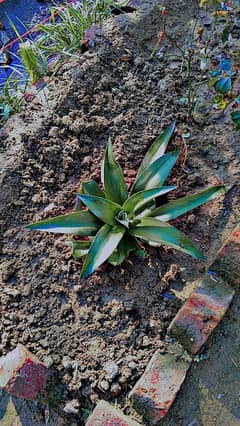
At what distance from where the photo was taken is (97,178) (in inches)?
84.8

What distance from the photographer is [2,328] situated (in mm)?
1931

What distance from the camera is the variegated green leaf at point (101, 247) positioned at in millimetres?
1749

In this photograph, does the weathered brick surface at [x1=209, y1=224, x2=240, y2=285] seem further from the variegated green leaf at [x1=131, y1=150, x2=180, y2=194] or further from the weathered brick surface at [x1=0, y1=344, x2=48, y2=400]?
the weathered brick surface at [x1=0, y1=344, x2=48, y2=400]

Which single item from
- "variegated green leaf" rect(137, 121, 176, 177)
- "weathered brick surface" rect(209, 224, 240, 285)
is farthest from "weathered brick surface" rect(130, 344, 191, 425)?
"variegated green leaf" rect(137, 121, 176, 177)

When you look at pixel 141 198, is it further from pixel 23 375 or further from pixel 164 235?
pixel 23 375

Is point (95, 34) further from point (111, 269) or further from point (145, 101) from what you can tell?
point (111, 269)

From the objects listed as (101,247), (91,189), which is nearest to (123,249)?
(101,247)

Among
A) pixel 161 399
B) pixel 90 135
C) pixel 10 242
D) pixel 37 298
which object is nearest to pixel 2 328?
pixel 37 298

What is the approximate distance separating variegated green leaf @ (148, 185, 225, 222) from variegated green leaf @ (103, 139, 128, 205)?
6.1 inches

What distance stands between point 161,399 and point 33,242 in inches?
32.2

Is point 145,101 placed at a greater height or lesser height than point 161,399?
greater

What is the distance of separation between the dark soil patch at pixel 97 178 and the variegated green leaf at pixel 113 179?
0.16 m

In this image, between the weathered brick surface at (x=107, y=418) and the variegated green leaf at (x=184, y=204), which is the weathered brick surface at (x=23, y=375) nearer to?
the weathered brick surface at (x=107, y=418)

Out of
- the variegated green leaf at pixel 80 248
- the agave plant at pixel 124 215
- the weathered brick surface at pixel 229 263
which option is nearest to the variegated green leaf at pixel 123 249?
the agave plant at pixel 124 215
